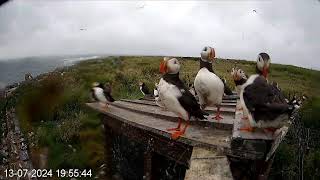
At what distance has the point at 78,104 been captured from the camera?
812 cm

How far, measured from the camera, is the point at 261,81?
484 centimetres

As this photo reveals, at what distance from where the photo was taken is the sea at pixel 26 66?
626 centimetres

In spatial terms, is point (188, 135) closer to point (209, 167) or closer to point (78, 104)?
point (209, 167)

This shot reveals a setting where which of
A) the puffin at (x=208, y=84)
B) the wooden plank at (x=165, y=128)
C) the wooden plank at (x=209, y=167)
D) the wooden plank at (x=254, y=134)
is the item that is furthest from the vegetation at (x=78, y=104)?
the wooden plank at (x=254, y=134)

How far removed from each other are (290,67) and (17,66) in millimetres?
9775

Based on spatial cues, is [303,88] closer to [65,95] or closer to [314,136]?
[314,136]

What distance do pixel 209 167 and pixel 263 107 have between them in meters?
0.77

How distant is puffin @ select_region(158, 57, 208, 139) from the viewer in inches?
221

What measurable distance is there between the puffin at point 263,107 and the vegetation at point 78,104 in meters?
3.08

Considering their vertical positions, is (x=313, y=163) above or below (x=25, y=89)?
below

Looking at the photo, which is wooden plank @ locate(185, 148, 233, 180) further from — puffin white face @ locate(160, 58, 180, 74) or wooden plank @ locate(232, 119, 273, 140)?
puffin white face @ locate(160, 58, 180, 74)

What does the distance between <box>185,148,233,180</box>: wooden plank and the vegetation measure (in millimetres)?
2611

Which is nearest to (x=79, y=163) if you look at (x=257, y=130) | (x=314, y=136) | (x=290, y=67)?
(x=257, y=130)

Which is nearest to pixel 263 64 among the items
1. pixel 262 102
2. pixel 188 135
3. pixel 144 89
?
pixel 262 102
